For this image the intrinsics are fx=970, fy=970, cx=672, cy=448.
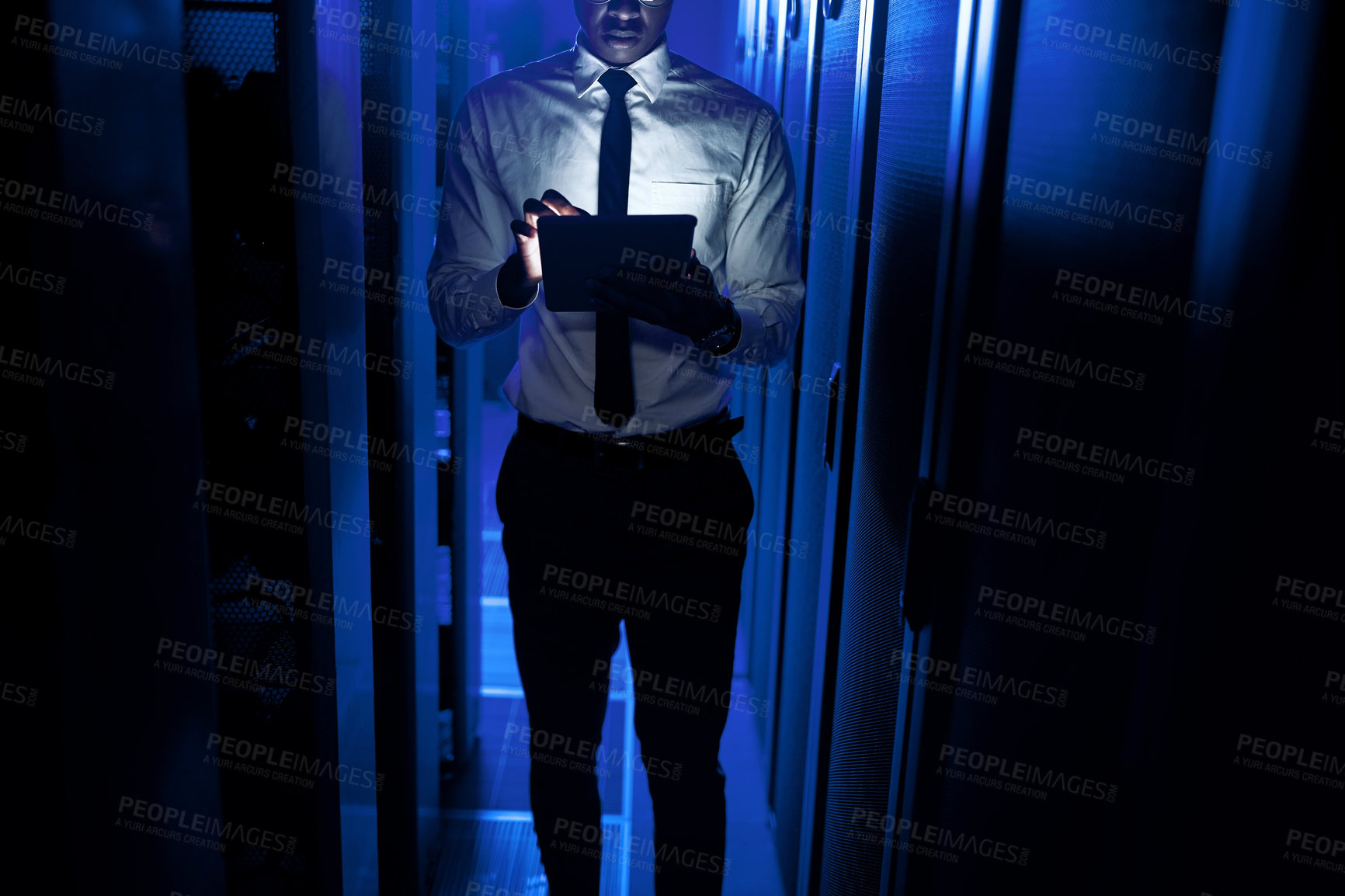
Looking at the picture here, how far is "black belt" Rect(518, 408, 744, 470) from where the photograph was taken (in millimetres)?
1730

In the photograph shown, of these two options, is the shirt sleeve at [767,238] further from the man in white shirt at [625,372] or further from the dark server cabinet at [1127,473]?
the dark server cabinet at [1127,473]

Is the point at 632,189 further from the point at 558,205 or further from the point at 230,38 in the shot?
the point at 230,38

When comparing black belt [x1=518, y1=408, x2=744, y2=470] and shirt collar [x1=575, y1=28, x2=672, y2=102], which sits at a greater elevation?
shirt collar [x1=575, y1=28, x2=672, y2=102]

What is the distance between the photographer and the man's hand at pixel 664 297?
1.49m

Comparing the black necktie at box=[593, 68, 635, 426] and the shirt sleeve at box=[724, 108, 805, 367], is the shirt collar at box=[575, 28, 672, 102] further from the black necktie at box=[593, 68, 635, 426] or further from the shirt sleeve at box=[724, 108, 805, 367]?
the shirt sleeve at box=[724, 108, 805, 367]

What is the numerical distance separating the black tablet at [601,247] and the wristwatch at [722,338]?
18cm

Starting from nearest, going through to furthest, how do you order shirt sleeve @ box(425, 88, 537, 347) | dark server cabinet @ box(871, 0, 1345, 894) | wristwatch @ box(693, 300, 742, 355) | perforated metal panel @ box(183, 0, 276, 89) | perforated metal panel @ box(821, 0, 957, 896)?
1. dark server cabinet @ box(871, 0, 1345, 894)
2. perforated metal panel @ box(821, 0, 957, 896)
3. perforated metal panel @ box(183, 0, 276, 89)
4. wristwatch @ box(693, 300, 742, 355)
5. shirt sleeve @ box(425, 88, 537, 347)

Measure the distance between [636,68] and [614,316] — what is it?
46 cm

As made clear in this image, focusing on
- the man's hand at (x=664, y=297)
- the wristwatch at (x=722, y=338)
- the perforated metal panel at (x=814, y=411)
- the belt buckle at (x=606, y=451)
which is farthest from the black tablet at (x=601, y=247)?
the perforated metal panel at (x=814, y=411)

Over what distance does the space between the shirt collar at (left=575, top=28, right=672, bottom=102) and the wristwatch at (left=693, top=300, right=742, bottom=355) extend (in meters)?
0.46

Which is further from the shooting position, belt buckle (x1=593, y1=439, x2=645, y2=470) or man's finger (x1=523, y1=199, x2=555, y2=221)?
belt buckle (x1=593, y1=439, x2=645, y2=470)

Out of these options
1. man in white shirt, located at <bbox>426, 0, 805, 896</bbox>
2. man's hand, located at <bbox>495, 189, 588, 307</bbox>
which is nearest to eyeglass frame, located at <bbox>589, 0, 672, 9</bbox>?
man in white shirt, located at <bbox>426, 0, 805, 896</bbox>

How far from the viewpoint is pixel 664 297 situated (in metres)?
1.51

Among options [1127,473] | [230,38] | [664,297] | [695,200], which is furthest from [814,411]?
[230,38]
